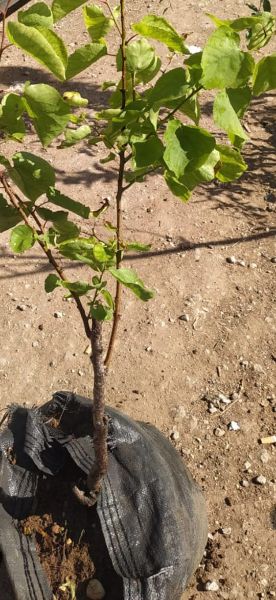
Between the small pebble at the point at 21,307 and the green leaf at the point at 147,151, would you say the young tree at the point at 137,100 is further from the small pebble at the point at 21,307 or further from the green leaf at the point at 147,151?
the small pebble at the point at 21,307

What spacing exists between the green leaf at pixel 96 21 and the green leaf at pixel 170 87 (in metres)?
0.23

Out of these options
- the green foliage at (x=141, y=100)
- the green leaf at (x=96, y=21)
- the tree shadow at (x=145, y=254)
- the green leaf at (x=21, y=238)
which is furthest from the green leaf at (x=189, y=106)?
the tree shadow at (x=145, y=254)

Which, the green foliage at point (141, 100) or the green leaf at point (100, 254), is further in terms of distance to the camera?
the green leaf at point (100, 254)

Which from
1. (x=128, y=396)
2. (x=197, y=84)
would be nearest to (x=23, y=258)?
(x=128, y=396)

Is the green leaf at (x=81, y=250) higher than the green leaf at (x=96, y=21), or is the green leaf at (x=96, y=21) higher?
the green leaf at (x=96, y=21)

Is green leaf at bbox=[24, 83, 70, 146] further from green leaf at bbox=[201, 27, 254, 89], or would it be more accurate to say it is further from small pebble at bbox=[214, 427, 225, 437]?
small pebble at bbox=[214, 427, 225, 437]

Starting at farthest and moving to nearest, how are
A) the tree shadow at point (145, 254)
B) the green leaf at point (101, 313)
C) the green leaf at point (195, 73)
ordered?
1. the tree shadow at point (145, 254)
2. the green leaf at point (101, 313)
3. the green leaf at point (195, 73)

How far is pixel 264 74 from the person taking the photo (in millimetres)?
1207

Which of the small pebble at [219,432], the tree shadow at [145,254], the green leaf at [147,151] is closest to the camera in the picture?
the green leaf at [147,151]

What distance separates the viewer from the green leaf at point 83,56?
124 centimetres

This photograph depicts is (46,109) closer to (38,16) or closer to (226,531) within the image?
(38,16)

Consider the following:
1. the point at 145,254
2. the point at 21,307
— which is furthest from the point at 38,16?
the point at 145,254

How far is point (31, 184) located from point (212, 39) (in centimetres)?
60

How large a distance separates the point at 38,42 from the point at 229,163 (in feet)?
1.85
